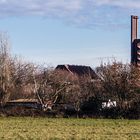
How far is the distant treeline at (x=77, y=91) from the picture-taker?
50188 millimetres

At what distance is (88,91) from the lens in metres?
55.0

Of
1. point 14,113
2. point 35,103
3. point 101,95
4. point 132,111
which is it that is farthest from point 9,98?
point 132,111

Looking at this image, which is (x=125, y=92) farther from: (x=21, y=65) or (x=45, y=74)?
(x=21, y=65)

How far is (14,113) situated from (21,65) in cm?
2352

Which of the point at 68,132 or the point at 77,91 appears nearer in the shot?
the point at 68,132

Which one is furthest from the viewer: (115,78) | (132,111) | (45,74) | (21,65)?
(21,65)

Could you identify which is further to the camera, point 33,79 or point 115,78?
point 33,79

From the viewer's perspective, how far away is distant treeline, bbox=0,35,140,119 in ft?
Result: 165

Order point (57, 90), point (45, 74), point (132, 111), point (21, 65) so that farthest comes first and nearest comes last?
point (21, 65)
point (45, 74)
point (57, 90)
point (132, 111)

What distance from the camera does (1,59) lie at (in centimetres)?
6656

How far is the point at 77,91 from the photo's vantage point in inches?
2223

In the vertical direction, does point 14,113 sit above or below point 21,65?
below

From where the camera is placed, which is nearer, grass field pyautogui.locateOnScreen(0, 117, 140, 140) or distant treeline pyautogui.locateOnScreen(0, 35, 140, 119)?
grass field pyautogui.locateOnScreen(0, 117, 140, 140)

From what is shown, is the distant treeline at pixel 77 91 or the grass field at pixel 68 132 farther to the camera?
the distant treeline at pixel 77 91
